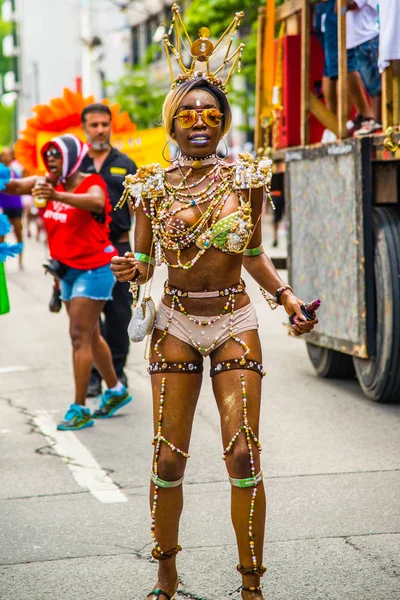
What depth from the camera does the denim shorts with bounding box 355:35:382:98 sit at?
9.02m

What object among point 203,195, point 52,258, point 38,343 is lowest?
point 38,343

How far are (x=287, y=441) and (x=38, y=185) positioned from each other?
2190 mm

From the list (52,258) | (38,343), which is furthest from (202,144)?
(38,343)

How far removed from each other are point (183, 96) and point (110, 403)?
12.8 ft


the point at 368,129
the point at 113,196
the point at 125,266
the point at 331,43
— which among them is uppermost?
the point at 331,43

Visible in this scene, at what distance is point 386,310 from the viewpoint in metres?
7.64

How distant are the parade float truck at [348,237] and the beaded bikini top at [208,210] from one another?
119 inches

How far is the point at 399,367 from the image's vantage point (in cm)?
764

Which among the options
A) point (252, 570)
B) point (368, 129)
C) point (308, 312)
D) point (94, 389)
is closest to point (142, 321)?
point (308, 312)

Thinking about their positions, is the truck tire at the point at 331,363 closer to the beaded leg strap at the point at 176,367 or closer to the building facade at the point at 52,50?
the beaded leg strap at the point at 176,367

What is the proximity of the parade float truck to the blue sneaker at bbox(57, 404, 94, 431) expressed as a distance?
1.89m

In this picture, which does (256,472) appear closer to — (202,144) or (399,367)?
(202,144)

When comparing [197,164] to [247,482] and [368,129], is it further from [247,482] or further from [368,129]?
[368,129]

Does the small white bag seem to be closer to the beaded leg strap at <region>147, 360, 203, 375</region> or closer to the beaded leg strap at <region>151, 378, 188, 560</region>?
the beaded leg strap at <region>147, 360, 203, 375</region>
